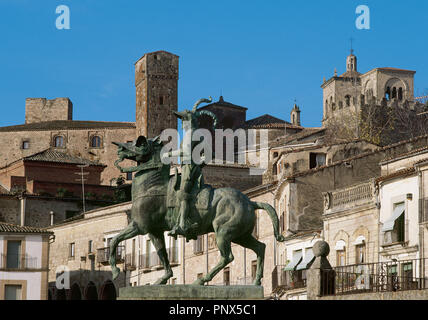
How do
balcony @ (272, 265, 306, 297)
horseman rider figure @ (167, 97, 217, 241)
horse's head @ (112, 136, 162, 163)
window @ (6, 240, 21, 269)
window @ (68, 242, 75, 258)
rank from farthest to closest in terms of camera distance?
window @ (68, 242, 75, 258) → window @ (6, 240, 21, 269) → balcony @ (272, 265, 306, 297) → horse's head @ (112, 136, 162, 163) → horseman rider figure @ (167, 97, 217, 241)

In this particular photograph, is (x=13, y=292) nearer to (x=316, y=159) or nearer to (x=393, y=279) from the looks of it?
(x=316, y=159)

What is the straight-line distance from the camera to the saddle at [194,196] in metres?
20.1

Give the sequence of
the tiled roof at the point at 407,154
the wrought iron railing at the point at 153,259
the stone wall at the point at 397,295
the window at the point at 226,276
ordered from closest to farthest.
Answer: the stone wall at the point at 397,295, the tiled roof at the point at 407,154, the window at the point at 226,276, the wrought iron railing at the point at 153,259

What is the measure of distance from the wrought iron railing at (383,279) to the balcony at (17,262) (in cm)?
2965

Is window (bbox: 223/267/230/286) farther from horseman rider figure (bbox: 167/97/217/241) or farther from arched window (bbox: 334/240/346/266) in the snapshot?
horseman rider figure (bbox: 167/97/217/241)

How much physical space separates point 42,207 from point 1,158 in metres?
39.0

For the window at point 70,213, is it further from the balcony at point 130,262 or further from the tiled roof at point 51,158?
the balcony at point 130,262

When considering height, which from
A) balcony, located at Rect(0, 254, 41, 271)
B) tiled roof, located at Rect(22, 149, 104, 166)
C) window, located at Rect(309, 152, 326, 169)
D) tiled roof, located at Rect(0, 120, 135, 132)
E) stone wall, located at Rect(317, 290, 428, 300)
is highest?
tiled roof, located at Rect(0, 120, 135, 132)

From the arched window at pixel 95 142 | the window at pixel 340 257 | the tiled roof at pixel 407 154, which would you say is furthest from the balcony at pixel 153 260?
the arched window at pixel 95 142

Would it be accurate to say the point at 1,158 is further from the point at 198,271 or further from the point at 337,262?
the point at 337,262

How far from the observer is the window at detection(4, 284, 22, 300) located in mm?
63797

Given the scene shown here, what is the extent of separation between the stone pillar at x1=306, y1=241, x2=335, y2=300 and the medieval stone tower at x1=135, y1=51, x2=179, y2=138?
81575 millimetres

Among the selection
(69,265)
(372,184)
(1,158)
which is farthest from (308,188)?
(1,158)

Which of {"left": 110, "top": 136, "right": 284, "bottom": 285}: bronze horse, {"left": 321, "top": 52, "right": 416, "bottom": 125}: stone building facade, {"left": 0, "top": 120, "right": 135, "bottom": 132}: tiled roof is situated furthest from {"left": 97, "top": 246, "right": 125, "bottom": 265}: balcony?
{"left": 321, "top": 52, "right": 416, "bottom": 125}: stone building facade
